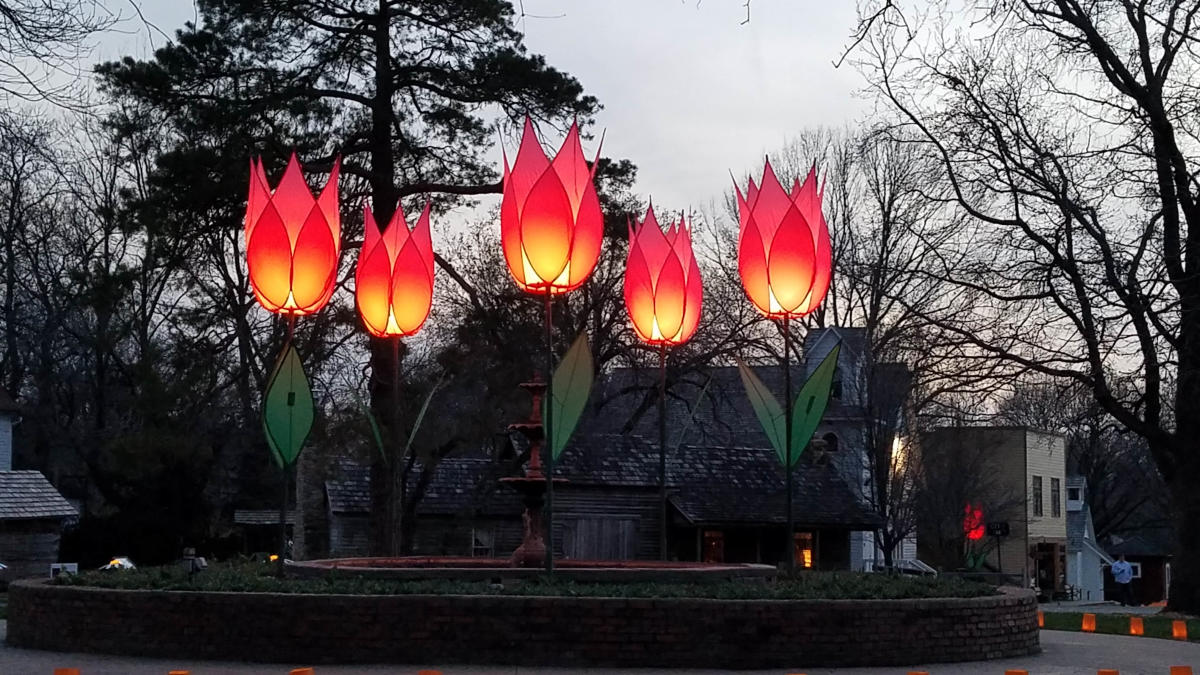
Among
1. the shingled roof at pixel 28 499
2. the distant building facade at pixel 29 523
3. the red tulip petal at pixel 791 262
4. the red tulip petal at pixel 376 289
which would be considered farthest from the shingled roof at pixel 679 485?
the red tulip petal at pixel 791 262

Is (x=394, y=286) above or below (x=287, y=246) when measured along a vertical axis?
below

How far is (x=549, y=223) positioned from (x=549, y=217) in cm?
6

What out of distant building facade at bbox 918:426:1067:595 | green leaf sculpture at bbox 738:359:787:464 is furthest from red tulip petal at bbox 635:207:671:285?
distant building facade at bbox 918:426:1067:595

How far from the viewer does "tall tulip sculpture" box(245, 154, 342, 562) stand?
1602 centimetres

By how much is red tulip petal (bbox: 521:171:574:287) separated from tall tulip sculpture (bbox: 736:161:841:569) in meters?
2.24

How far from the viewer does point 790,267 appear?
16.1 metres

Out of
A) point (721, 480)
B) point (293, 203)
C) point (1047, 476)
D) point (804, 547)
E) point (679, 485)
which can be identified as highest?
point (293, 203)

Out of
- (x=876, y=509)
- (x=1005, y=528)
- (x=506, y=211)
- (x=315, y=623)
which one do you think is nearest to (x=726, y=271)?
(x=876, y=509)

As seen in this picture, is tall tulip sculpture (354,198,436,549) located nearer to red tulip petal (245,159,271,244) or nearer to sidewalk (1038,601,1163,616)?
red tulip petal (245,159,271,244)

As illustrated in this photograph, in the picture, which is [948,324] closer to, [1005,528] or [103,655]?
[1005,528]

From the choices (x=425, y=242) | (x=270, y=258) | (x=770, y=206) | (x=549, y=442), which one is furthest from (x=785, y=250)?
(x=270, y=258)

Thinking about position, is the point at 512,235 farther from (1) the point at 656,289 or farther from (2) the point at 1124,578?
(2) the point at 1124,578

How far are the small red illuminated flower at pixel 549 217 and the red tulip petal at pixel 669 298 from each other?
195 cm

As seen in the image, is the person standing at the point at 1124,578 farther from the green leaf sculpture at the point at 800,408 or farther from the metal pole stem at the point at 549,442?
the metal pole stem at the point at 549,442
